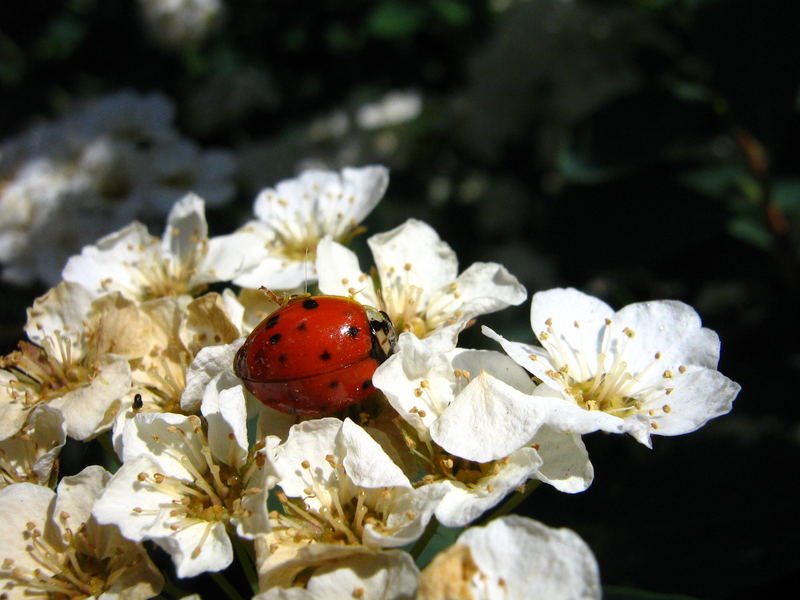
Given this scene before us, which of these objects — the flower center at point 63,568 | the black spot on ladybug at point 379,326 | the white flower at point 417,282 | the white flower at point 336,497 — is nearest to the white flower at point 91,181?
the white flower at point 417,282

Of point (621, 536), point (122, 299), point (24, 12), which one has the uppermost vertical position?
point (24, 12)

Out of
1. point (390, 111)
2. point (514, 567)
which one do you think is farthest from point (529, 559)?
point (390, 111)

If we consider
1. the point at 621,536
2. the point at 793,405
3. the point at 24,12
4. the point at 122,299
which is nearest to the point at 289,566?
the point at 122,299

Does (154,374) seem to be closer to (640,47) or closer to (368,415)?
(368,415)

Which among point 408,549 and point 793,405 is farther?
point 793,405

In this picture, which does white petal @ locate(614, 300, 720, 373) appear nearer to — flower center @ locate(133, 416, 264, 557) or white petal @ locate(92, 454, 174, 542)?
flower center @ locate(133, 416, 264, 557)

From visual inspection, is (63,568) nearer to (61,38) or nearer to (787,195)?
(787,195)
